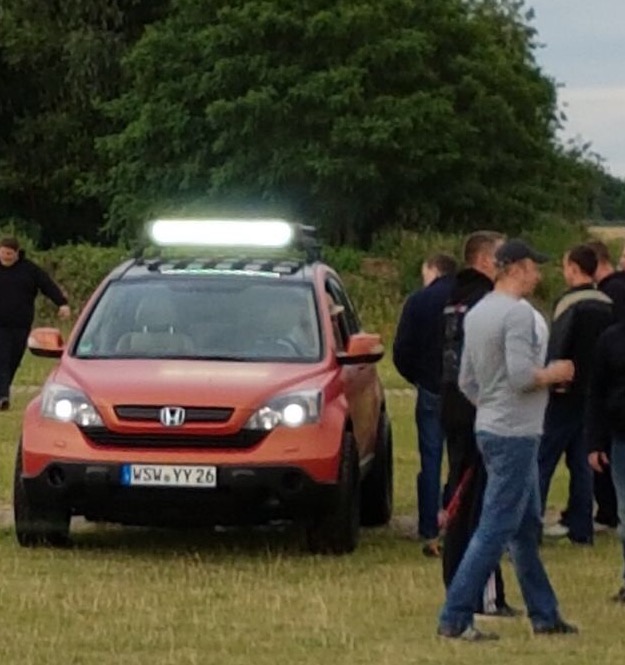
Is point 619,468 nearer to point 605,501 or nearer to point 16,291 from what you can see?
point 605,501

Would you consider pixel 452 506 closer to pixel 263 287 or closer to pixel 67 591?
pixel 67 591

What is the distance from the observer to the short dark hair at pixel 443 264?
12.9 metres

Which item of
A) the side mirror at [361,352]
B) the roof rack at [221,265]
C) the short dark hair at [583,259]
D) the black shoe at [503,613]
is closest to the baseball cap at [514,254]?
the black shoe at [503,613]

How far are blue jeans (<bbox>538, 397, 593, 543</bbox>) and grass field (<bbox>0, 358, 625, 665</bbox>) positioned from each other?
0.52ft

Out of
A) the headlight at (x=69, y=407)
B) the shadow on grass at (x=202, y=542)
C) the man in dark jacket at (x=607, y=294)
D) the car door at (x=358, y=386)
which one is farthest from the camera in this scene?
the man in dark jacket at (x=607, y=294)

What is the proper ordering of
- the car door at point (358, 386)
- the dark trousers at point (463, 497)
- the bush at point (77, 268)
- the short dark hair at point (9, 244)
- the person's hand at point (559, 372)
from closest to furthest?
the person's hand at point (559, 372) < the dark trousers at point (463, 497) < the car door at point (358, 386) < the short dark hair at point (9, 244) < the bush at point (77, 268)

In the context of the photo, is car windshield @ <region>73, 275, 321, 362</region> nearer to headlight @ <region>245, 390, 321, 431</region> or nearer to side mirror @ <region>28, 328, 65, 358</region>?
side mirror @ <region>28, 328, 65, 358</region>

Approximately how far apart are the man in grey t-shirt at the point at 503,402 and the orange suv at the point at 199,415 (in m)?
2.84

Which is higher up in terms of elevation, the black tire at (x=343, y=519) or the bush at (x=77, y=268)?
the black tire at (x=343, y=519)

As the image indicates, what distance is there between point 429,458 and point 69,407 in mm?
2243

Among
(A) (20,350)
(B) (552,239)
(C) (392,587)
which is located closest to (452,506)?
(C) (392,587)

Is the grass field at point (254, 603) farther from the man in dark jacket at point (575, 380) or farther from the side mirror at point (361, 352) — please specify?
the side mirror at point (361, 352)

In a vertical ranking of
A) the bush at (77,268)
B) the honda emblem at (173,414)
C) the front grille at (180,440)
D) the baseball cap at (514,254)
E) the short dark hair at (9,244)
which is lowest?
the bush at (77,268)

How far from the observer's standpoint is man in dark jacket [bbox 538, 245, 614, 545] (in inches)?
493
